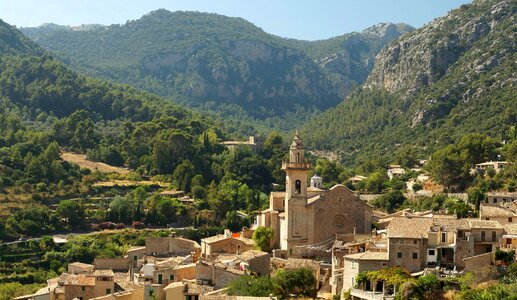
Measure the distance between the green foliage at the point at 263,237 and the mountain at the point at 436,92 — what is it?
4657cm

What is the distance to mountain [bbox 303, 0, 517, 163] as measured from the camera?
108 metres

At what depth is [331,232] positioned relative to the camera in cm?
5281

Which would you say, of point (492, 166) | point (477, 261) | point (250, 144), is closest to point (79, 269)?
point (477, 261)

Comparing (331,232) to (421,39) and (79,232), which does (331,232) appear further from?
(421,39)

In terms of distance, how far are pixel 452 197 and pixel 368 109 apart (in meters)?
70.7

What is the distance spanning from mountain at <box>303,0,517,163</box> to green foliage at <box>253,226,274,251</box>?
153 ft

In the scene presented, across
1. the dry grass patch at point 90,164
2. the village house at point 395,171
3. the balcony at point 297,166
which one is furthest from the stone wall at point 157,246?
the dry grass patch at point 90,164

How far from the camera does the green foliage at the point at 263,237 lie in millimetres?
53844

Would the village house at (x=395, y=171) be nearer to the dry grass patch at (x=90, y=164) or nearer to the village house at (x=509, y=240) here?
the dry grass patch at (x=90, y=164)

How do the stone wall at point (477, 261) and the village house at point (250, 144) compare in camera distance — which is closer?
the stone wall at point (477, 261)

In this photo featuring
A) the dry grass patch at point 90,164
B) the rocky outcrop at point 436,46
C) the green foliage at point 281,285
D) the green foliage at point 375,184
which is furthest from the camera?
the rocky outcrop at point 436,46

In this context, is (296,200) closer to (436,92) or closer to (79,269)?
(79,269)

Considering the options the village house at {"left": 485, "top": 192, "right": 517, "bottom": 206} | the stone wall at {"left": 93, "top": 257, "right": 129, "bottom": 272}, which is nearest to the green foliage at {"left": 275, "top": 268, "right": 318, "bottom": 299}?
the stone wall at {"left": 93, "top": 257, "right": 129, "bottom": 272}

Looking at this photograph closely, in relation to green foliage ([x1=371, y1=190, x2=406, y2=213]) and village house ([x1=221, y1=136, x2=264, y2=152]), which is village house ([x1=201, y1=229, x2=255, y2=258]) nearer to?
green foliage ([x1=371, y1=190, x2=406, y2=213])
